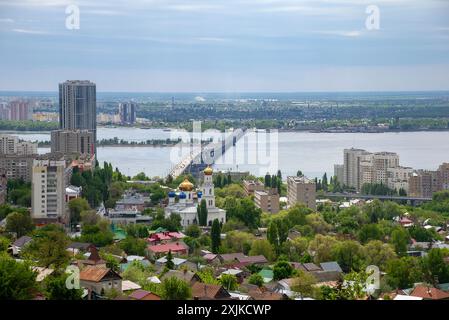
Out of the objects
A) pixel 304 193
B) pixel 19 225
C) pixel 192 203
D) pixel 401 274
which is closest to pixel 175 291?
pixel 401 274

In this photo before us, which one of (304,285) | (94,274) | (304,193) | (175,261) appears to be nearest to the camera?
(94,274)

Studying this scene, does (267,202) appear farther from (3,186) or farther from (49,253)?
(49,253)

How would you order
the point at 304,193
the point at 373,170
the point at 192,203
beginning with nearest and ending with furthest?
1. the point at 192,203
2. the point at 304,193
3. the point at 373,170

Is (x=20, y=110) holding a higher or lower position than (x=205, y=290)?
higher

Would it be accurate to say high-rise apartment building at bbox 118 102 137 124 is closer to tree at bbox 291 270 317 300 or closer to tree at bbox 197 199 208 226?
tree at bbox 197 199 208 226

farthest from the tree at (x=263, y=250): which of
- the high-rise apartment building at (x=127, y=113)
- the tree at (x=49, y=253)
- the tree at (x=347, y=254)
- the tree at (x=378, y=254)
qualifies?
the high-rise apartment building at (x=127, y=113)
